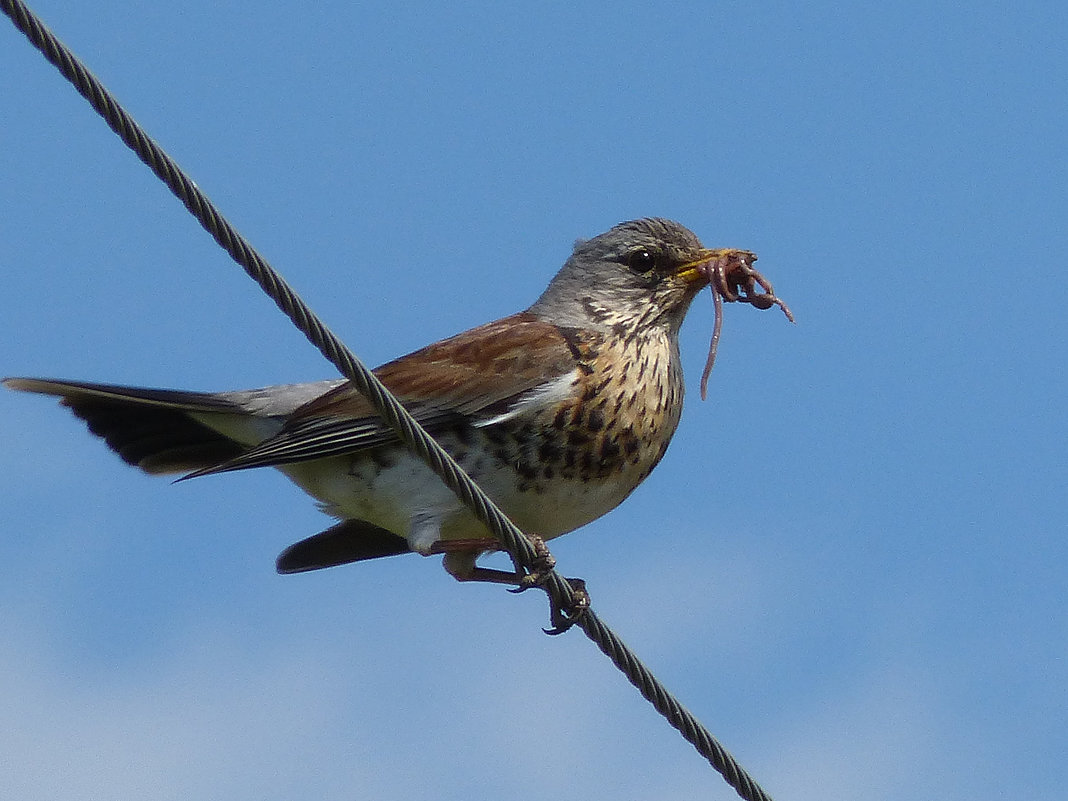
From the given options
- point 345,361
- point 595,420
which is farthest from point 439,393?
point 345,361

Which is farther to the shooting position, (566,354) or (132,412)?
(132,412)

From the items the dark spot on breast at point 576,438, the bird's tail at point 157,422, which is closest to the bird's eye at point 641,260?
the dark spot on breast at point 576,438

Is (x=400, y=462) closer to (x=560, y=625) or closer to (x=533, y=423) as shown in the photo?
(x=533, y=423)

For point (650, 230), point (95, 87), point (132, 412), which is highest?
point (132, 412)

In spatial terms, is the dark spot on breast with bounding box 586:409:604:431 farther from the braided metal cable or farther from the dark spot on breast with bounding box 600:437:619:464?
the braided metal cable

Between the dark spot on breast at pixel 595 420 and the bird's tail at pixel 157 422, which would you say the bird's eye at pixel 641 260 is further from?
the bird's tail at pixel 157 422

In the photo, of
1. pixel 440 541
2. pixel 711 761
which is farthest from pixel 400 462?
pixel 711 761

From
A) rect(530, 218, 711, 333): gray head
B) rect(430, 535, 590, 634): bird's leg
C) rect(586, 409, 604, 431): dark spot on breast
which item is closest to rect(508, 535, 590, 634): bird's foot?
rect(430, 535, 590, 634): bird's leg
